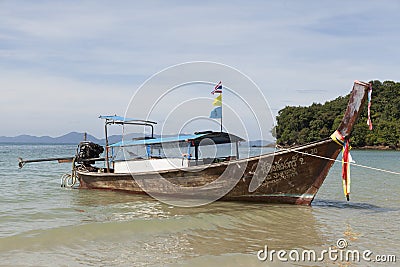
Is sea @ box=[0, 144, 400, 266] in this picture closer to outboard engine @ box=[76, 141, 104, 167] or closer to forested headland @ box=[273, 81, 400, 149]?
outboard engine @ box=[76, 141, 104, 167]

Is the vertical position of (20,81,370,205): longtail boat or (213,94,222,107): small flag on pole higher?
(213,94,222,107): small flag on pole

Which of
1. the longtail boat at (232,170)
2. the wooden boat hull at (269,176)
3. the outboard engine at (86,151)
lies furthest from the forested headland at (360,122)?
the wooden boat hull at (269,176)

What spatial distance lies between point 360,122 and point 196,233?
2757 inches

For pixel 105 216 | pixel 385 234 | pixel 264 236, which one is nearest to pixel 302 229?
pixel 264 236

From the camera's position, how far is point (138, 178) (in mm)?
14141

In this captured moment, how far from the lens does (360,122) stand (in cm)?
7362

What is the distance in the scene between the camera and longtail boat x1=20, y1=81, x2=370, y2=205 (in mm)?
11352

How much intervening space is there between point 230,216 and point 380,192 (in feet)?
27.5

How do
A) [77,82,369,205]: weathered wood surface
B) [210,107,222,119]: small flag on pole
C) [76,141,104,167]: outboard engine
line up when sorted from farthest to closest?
[76,141,104,167]: outboard engine
[210,107,222,119]: small flag on pole
[77,82,369,205]: weathered wood surface

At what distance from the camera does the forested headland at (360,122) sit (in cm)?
7012

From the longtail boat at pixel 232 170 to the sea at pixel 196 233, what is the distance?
40 centimetres

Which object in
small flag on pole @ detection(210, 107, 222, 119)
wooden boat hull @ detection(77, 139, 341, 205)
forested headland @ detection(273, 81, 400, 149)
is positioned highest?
forested headland @ detection(273, 81, 400, 149)

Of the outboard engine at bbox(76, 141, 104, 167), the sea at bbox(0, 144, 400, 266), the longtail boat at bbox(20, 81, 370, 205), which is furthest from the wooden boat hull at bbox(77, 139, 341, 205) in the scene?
the outboard engine at bbox(76, 141, 104, 167)

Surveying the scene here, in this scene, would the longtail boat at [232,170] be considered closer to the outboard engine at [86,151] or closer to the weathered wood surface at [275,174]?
the weathered wood surface at [275,174]
